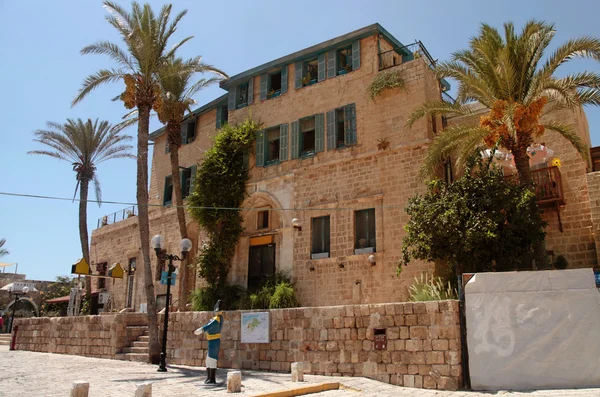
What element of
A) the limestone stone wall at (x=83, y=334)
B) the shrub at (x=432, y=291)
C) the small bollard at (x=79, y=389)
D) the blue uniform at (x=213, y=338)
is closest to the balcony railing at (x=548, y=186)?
the shrub at (x=432, y=291)

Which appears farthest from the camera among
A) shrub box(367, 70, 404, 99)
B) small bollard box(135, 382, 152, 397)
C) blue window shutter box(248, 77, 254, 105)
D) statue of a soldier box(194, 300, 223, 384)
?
blue window shutter box(248, 77, 254, 105)

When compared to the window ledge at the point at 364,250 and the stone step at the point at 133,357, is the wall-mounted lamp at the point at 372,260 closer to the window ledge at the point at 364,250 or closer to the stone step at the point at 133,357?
the window ledge at the point at 364,250

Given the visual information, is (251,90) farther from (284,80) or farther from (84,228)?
(84,228)

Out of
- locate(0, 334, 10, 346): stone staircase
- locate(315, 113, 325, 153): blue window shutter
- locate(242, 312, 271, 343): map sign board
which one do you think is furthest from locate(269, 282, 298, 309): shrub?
locate(0, 334, 10, 346): stone staircase

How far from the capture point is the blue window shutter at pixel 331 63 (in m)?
19.2

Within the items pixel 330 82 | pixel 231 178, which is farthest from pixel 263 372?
pixel 330 82

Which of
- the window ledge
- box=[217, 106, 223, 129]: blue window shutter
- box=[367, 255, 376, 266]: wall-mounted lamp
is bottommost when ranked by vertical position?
box=[367, 255, 376, 266]: wall-mounted lamp

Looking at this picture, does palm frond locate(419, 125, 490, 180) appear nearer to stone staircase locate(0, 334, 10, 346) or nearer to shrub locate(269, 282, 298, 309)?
shrub locate(269, 282, 298, 309)

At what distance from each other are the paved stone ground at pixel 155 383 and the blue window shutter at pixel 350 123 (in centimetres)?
881

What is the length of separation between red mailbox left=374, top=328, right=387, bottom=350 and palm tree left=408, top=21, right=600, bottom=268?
14.6 ft

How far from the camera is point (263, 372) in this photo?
12.5 metres

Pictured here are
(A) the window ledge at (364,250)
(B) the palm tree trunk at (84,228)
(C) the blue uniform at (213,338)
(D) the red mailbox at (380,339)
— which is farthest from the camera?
(B) the palm tree trunk at (84,228)

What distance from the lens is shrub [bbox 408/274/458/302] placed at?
1261 cm

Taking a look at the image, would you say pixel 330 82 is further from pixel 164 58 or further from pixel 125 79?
pixel 125 79
